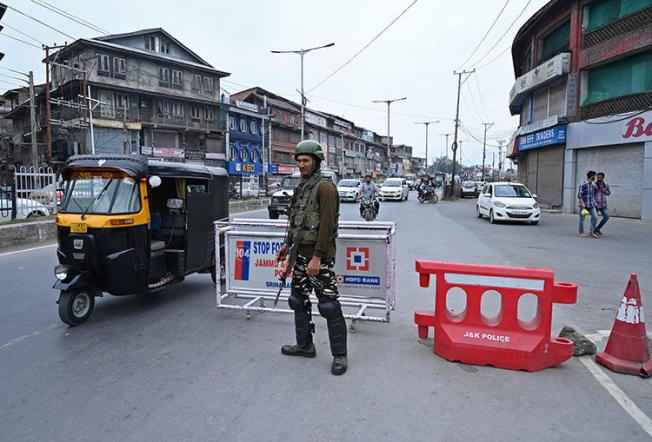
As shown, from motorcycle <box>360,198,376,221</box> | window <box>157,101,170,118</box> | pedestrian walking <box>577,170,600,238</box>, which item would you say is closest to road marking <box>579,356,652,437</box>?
pedestrian walking <box>577,170,600,238</box>

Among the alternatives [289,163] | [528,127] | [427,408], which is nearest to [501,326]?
[427,408]

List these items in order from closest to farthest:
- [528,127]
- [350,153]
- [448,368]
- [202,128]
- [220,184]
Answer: [448,368]
[220,184]
[528,127]
[202,128]
[350,153]

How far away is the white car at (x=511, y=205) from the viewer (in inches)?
614

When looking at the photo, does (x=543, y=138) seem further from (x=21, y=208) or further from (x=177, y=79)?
(x=177, y=79)

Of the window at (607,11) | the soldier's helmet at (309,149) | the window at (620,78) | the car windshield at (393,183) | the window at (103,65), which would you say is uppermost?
the window at (103,65)

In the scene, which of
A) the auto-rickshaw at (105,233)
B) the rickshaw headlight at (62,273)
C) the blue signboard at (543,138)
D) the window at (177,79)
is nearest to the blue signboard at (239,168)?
the window at (177,79)

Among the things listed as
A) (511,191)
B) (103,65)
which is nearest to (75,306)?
(511,191)

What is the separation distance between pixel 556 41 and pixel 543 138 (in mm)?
5402

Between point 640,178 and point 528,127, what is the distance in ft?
29.6

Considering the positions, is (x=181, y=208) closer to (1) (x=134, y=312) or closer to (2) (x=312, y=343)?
(1) (x=134, y=312)

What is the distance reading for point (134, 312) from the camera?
531 centimetres

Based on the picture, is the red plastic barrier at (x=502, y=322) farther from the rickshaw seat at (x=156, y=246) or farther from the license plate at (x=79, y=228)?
the license plate at (x=79, y=228)

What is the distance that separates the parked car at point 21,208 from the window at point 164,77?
2984 centimetres

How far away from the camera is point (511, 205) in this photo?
15.7m
